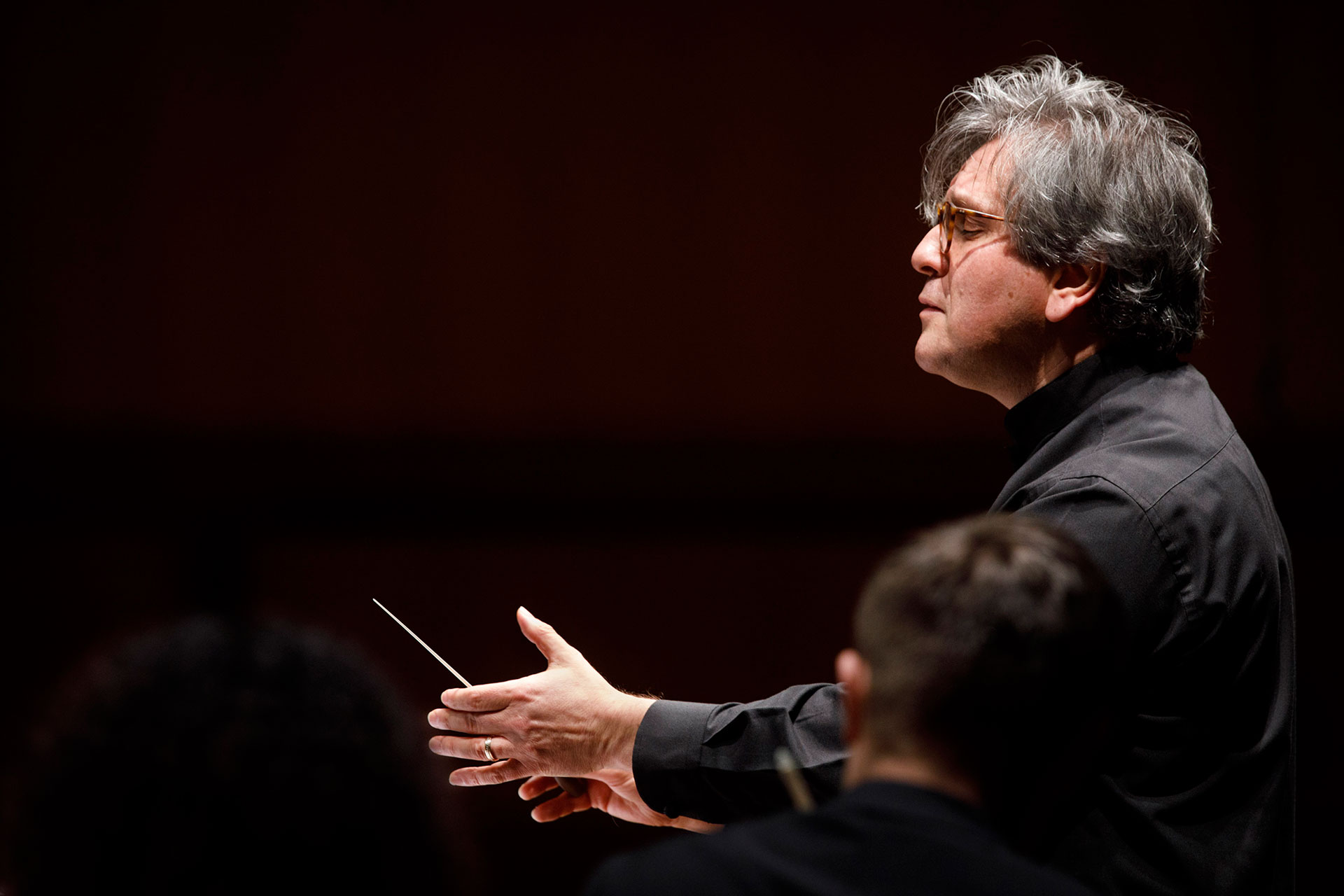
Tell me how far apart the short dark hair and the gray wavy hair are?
2.61 feet

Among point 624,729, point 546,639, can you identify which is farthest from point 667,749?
point 546,639

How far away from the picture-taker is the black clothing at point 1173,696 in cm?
136

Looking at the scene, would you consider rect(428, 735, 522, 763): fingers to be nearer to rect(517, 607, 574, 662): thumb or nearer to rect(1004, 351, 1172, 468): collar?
rect(517, 607, 574, 662): thumb

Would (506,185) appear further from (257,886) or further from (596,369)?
(257,886)

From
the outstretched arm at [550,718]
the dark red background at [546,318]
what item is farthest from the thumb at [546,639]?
the dark red background at [546,318]

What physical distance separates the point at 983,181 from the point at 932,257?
0.12 meters

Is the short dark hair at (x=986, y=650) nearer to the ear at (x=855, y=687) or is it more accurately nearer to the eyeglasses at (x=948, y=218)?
the ear at (x=855, y=687)

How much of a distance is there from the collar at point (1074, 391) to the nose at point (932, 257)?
22 centimetres

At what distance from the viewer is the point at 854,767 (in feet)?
2.97

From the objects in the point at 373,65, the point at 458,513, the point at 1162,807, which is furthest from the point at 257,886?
→ the point at 373,65

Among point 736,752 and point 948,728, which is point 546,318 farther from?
point 948,728

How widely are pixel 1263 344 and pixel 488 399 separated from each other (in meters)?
2.08

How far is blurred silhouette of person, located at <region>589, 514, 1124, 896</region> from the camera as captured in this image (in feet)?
2.58

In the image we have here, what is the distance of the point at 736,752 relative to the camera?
4.91 ft
